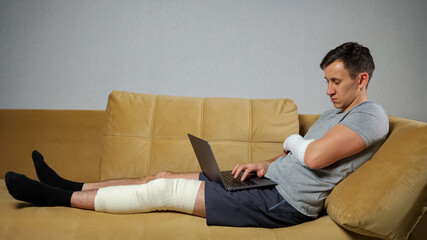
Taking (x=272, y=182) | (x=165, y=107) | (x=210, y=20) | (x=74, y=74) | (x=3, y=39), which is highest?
(x=210, y=20)

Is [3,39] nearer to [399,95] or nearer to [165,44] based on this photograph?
[165,44]

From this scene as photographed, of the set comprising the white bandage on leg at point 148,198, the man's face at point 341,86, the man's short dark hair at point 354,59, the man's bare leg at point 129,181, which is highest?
the man's short dark hair at point 354,59

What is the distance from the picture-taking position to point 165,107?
1691mm

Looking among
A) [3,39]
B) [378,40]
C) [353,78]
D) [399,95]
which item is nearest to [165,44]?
[3,39]

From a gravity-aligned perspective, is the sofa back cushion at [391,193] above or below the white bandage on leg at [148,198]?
above

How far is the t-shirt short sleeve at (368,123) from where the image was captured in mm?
1024

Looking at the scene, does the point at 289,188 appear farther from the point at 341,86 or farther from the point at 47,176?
the point at 47,176

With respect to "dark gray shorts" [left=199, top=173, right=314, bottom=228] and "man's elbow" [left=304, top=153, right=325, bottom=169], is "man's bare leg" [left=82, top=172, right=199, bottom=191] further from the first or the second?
"man's elbow" [left=304, top=153, right=325, bottom=169]

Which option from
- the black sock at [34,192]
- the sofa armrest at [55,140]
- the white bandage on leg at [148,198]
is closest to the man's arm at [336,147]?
the white bandage on leg at [148,198]

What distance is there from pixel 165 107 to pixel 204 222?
81 centimetres

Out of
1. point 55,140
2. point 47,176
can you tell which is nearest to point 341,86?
point 47,176

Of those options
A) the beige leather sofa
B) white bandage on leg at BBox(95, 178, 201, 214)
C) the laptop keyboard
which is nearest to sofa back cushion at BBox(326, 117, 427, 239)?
the beige leather sofa

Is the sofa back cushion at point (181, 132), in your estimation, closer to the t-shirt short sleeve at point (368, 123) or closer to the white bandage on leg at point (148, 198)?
the white bandage on leg at point (148, 198)

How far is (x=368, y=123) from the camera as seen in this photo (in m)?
1.04
